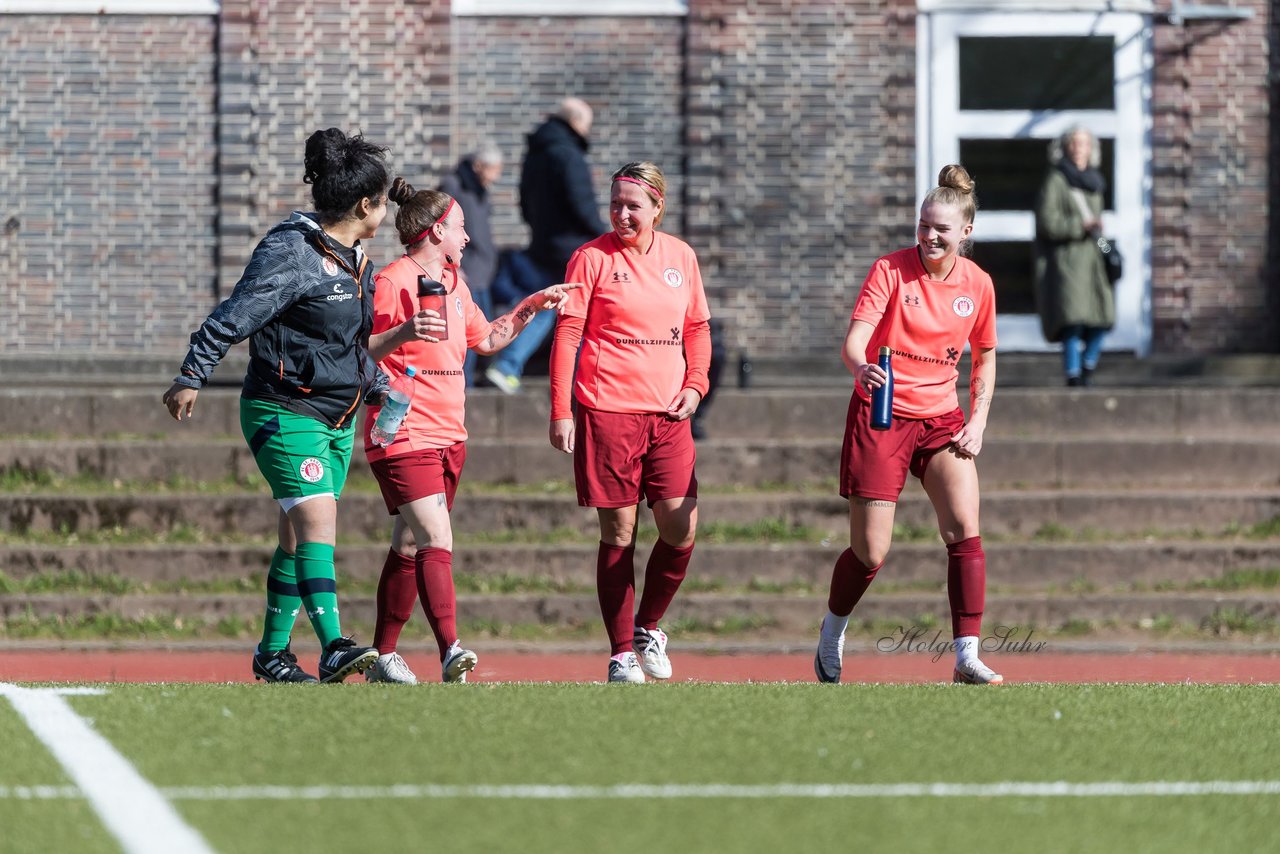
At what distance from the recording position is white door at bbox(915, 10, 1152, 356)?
1648 centimetres

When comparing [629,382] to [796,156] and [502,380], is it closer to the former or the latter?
[502,380]

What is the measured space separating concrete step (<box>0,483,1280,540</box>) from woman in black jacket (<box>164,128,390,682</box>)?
4.73m

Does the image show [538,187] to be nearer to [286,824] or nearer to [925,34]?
[925,34]

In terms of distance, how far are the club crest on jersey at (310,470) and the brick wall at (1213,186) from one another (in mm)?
11204

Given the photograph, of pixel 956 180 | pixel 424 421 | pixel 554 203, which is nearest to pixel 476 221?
pixel 554 203

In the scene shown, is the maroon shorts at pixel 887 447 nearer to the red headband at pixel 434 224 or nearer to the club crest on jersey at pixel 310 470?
the red headband at pixel 434 224

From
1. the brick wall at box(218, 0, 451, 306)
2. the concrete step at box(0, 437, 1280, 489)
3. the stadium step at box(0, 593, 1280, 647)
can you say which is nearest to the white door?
the concrete step at box(0, 437, 1280, 489)

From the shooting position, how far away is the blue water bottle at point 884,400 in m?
7.04

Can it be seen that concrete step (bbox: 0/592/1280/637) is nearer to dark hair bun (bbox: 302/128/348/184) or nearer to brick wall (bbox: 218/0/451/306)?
dark hair bun (bbox: 302/128/348/184)

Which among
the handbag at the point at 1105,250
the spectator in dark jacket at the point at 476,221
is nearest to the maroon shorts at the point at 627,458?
the spectator in dark jacket at the point at 476,221

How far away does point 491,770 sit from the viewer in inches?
195

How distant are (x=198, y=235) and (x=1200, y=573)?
891 cm

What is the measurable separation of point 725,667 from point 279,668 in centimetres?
318

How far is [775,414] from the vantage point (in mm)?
12969
